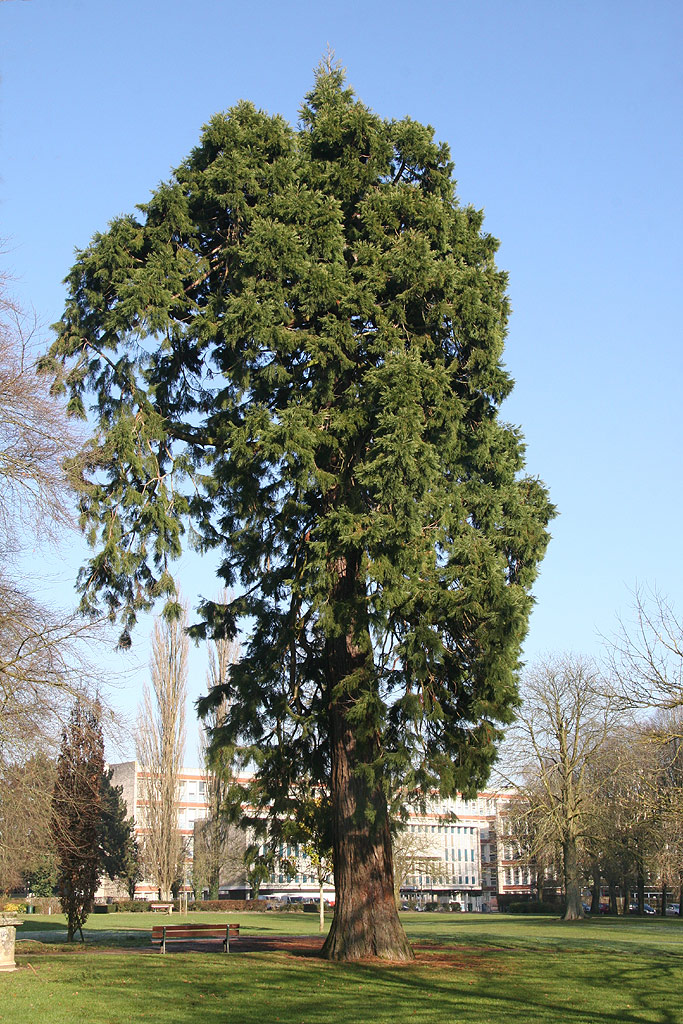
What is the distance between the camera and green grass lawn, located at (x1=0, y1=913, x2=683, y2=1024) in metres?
10.9

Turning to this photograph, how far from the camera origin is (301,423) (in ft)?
52.6

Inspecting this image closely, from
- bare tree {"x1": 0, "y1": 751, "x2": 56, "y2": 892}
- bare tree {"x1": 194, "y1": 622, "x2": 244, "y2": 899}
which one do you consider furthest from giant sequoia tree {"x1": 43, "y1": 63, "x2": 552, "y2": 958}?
bare tree {"x1": 194, "y1": 622, "x2": 244, "y2": 899}

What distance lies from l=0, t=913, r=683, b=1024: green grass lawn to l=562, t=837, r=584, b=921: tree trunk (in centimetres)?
2628

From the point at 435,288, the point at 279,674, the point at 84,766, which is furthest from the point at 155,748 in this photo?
the point at 435,288

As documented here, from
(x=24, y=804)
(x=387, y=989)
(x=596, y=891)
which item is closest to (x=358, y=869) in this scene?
(x=387, y=989)

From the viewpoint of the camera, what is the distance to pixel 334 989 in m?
13.1

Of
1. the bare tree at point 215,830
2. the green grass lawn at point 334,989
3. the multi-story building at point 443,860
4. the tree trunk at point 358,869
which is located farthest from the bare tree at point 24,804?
the multi-story building at point 443,860

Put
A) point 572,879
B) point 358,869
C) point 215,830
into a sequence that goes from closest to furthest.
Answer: point 358,869 → point 572,879 → point 215,830

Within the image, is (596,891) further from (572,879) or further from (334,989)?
(334,989)

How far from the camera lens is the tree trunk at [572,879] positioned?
44406mm

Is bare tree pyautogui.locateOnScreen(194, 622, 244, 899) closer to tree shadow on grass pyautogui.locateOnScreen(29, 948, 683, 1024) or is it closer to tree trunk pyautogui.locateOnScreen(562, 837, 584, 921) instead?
tree trunk pyautogui.locateOnScreen(562, 837, 584, 921)

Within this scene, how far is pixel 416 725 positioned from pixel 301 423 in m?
5.38

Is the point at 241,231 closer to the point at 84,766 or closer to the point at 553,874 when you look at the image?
the point at 84,766

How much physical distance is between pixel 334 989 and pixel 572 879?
115 ft
